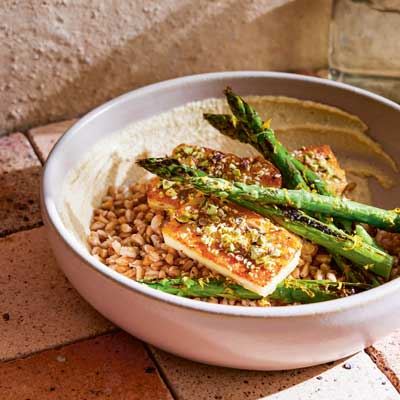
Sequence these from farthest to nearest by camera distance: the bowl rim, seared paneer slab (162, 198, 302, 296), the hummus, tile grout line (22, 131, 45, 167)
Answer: tile grout line (22, 131, 45, 167), the hummus, seared paneer slab (162, 198, 302, 296), the bowl rim

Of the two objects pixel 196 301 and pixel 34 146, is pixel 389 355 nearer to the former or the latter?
pixel 196 301

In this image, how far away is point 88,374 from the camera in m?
0.96

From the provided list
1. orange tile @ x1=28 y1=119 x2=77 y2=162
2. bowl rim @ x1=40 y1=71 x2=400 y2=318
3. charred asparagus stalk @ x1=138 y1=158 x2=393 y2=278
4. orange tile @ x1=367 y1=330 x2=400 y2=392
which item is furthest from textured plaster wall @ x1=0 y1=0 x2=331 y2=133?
orange tile @ x1=367 y1=330 x2=400 y2=392

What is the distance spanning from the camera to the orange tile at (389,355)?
0.95m

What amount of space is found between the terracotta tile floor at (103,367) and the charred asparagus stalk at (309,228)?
0.11 m

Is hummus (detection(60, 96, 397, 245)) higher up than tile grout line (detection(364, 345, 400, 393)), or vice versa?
hummus (detection(60, 96, 397, 245))

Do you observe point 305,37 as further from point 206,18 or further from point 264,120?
point 264,120

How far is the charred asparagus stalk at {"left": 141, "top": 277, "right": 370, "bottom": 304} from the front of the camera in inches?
37.3

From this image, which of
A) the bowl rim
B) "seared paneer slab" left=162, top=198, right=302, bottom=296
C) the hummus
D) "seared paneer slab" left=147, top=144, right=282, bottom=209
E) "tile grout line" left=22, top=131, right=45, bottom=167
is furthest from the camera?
"tile grout line" left=22, top=131, right=45, bottom=167

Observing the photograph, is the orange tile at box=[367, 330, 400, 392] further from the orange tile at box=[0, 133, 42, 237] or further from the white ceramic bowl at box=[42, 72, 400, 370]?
the orange tile at box=[0, 133, 42, 237]

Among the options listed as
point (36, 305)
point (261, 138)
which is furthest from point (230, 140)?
point (36, 305)

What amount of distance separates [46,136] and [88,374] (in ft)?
1.93

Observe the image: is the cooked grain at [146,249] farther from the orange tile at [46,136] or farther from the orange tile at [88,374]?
the orange tile at [46,136]

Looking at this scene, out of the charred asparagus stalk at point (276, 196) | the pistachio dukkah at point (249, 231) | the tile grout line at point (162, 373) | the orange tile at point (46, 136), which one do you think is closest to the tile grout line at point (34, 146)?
the orange tile at point (46, 136)
